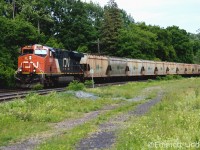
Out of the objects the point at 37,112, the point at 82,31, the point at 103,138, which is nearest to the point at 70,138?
the point at 103,138

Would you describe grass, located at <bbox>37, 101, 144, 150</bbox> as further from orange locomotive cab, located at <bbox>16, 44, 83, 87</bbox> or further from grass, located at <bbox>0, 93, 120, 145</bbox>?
orange locomotive cab, located at <bbox>16, 44, 83, 87</bbox>

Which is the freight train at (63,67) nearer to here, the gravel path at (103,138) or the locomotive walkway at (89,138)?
the locomotive walkway at (89,138)

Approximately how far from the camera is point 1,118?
15.9 m

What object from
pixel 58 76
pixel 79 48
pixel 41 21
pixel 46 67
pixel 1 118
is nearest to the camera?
pixel 1 118

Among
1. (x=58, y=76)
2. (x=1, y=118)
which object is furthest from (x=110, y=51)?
(x=1, y=118)

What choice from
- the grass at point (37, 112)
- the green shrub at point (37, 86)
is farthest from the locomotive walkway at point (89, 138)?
the green shrub at point (37, 86)

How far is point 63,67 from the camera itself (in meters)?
36.2

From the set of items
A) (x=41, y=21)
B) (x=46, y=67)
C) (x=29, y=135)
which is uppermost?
(x=41, y=21)

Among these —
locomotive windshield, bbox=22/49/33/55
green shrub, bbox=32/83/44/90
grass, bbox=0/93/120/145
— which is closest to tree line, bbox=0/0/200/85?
locomotive windshield, bbox=22/49/33/55

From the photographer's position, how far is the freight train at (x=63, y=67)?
33188mm

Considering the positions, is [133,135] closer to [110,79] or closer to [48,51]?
[48,51]

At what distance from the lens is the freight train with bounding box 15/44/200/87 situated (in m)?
33.2

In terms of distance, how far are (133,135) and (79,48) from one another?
62.9 meters

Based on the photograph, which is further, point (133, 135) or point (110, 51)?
point (110, 51)
